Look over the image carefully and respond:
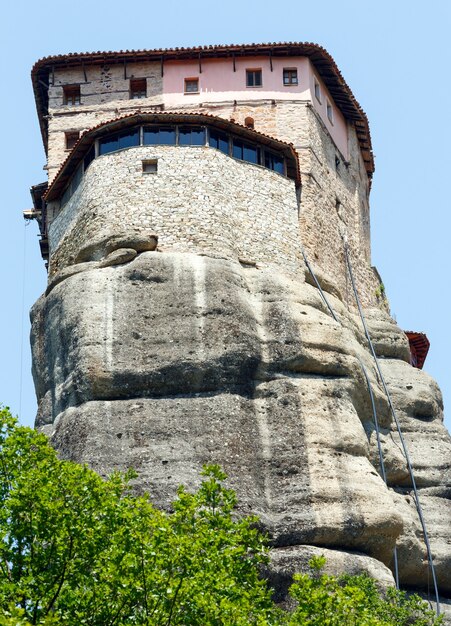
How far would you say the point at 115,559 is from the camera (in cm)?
2528

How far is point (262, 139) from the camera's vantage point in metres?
45.0

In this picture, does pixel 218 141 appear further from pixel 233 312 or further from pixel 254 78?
pixel 233 312

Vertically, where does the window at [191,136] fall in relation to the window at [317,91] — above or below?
below

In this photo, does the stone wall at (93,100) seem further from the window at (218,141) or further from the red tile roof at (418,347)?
the red tile roof at (418,347)

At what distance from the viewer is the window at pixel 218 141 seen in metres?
44.2

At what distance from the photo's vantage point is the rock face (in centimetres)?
3638

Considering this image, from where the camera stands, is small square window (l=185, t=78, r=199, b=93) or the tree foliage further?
small square window (l=185, t=78, r=199, b=93)

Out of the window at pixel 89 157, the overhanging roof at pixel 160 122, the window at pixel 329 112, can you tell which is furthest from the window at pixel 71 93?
the window at pixel 329 112

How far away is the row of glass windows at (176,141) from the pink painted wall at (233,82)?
201 inches

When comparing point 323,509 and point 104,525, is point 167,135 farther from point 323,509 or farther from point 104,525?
point 104,525

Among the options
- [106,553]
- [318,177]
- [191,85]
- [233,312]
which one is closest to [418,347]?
[318,177]

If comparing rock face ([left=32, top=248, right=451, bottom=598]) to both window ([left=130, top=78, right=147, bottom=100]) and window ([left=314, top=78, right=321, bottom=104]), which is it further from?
window ([left=130, top=78, right=147, bottom=100])

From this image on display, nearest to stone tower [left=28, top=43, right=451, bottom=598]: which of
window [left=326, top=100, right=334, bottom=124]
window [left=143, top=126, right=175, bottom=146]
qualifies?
window [left=143, top=126, right=175, bottom=146]

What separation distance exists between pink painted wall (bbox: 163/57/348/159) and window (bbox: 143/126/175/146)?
5.85 metres
